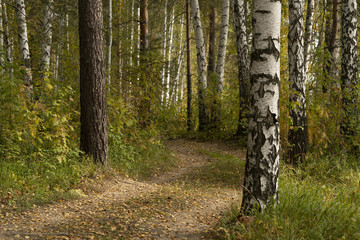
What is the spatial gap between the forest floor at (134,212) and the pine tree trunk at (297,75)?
161cm

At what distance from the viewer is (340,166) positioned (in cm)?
750

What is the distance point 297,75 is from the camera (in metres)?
7.53

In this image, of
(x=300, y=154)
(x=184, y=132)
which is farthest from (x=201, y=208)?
(x=184, y=132)

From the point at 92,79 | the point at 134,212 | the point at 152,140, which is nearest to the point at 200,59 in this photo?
the point at 152,140

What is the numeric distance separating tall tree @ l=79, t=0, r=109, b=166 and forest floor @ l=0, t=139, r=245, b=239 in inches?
36.4

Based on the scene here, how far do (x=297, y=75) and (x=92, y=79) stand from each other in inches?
194

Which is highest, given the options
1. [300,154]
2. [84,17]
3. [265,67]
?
[84,17]

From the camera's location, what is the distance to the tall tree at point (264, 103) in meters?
4.04

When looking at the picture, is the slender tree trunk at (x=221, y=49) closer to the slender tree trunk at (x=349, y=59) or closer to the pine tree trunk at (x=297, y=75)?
the slender tree trunk at (x=349, y=59)

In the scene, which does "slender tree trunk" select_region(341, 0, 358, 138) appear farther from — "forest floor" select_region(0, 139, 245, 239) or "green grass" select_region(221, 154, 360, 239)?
"green grass" select_region(221, 154, 360, 239)

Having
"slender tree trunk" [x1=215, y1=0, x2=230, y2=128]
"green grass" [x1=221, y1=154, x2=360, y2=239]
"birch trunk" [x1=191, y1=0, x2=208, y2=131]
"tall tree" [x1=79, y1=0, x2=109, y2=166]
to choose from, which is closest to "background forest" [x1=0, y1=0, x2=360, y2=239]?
"green grass" [x1=221, y1=154, x2=360, y2=239]

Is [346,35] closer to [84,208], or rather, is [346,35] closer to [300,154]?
[300,154]

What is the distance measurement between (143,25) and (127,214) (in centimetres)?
838

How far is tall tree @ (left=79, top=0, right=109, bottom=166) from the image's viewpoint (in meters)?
6.53
